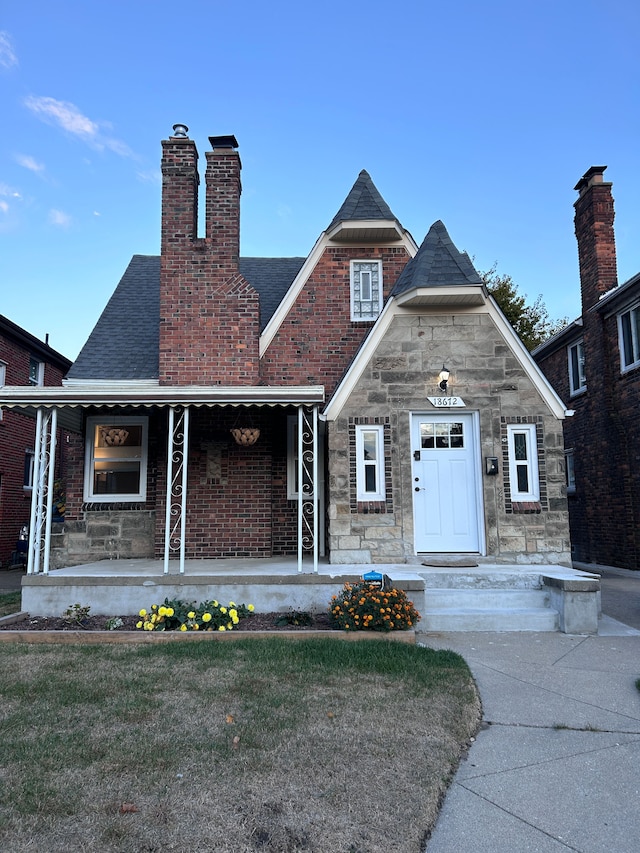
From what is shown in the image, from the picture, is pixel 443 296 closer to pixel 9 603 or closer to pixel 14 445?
pixel 9 603

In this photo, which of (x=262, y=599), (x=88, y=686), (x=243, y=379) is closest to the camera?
(x=88, y=686)

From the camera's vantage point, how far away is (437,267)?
352 inches

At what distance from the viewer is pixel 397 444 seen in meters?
8.56

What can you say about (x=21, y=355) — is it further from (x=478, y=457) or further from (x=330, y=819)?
(x=330, y=819)

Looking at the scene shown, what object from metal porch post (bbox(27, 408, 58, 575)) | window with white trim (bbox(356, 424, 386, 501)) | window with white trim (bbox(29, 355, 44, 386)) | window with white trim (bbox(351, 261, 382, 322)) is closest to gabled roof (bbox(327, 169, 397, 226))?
window with white trim (bbox(351, 261, 382, 322))

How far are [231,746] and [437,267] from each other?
7357 mm

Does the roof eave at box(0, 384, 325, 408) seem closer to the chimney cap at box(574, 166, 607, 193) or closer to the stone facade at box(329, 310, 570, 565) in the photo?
the stone facade at box(329, 310, 570, 565)

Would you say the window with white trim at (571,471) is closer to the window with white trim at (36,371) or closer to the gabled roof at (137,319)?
the gabled roof at (137,319)

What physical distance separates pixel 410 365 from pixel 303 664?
4.94 metres

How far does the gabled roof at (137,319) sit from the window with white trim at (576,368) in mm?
7895

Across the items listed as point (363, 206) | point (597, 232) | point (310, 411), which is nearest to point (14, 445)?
point (310, 411)

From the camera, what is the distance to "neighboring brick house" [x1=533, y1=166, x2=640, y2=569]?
12844mm

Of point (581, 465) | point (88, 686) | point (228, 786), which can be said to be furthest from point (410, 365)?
point (581, 465)

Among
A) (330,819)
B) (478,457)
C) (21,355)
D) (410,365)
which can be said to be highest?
(21,355)
